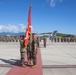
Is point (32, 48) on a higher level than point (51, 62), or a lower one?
higher

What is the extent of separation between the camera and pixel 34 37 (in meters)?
11.2

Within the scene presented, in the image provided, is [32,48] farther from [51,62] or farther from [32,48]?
[51,62]

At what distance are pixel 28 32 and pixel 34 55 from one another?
52.2 inches

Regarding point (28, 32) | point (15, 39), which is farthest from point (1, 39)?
point (28, 32)

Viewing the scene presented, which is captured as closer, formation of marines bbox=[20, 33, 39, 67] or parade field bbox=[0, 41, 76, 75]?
parade field bbox=[0, 41, 76, 75]

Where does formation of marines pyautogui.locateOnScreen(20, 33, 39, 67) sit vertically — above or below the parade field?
above

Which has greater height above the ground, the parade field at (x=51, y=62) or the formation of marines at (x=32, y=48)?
the formation of marines at (x=32, y=48)

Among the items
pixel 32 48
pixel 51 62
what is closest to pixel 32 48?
pixel 32 48

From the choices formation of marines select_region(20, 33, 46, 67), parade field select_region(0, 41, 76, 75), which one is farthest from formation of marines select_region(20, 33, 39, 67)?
parade field select_region(0, 41, 76, 75)

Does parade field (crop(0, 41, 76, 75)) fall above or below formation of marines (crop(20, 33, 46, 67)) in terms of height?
below

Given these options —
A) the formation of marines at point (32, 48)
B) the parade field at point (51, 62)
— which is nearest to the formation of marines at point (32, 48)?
the formation of marines at point (32, 48)

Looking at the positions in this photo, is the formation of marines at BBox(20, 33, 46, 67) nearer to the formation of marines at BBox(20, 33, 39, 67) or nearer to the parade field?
the formation of marines at BBox(20, 33, 39, 67)

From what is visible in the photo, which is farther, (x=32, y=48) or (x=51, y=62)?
(x=51, y=62)

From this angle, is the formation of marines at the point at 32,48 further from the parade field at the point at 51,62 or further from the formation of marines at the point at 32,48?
the parade field at the point at 51,62
